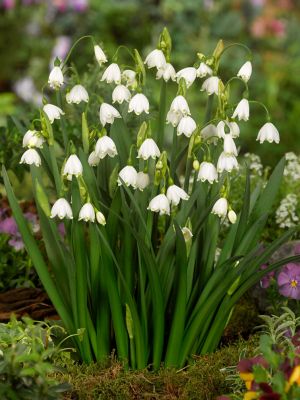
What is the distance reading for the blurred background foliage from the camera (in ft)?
23.7

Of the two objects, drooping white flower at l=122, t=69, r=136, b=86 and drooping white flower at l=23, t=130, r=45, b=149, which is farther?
drooping white flower at l=122, t=69, r=136, b=86

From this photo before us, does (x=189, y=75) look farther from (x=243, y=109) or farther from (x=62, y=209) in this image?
(x=62, y=209)

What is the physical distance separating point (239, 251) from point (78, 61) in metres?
5.14

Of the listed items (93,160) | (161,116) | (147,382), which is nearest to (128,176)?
(93,160)

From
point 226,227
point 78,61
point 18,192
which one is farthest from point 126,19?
point 226,227

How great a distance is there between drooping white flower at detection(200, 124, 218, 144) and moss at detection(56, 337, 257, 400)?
0.60 metres

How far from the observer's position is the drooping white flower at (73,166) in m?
2.21

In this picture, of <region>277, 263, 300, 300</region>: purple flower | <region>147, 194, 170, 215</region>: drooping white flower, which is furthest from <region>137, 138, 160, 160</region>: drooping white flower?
<region>277, 263, 300, 300</region>: purple flower

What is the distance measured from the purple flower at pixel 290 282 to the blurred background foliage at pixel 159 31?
4.23 metres

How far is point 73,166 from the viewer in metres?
2.21

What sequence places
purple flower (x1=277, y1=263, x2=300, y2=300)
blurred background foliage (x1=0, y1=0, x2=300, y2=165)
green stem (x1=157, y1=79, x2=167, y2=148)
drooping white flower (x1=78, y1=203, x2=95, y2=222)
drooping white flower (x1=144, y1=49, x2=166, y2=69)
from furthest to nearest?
blurred background foliage (x1=0, y1=0, x2=300, y2=165), purple flower (x1=277, y1=263, x2=300, y2=300), green stem (x1=157, y1=79, x2=167, y2=148), drooping white flower (x1=144, y1=49, x2=166, y2=69), drooping white flower (x1=78, y1=203, x2=95, y2=222)

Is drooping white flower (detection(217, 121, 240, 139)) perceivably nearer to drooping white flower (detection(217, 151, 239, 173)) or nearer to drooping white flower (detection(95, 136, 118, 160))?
drooping white flower (detection(217, 151, 239, 173))

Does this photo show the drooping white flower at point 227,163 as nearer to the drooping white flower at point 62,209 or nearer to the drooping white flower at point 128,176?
the drooping white flower at point 128,176

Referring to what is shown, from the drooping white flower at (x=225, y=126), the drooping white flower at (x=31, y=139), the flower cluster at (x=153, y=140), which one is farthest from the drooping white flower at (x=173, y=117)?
the drooping white flower at (x=31, y=139)
